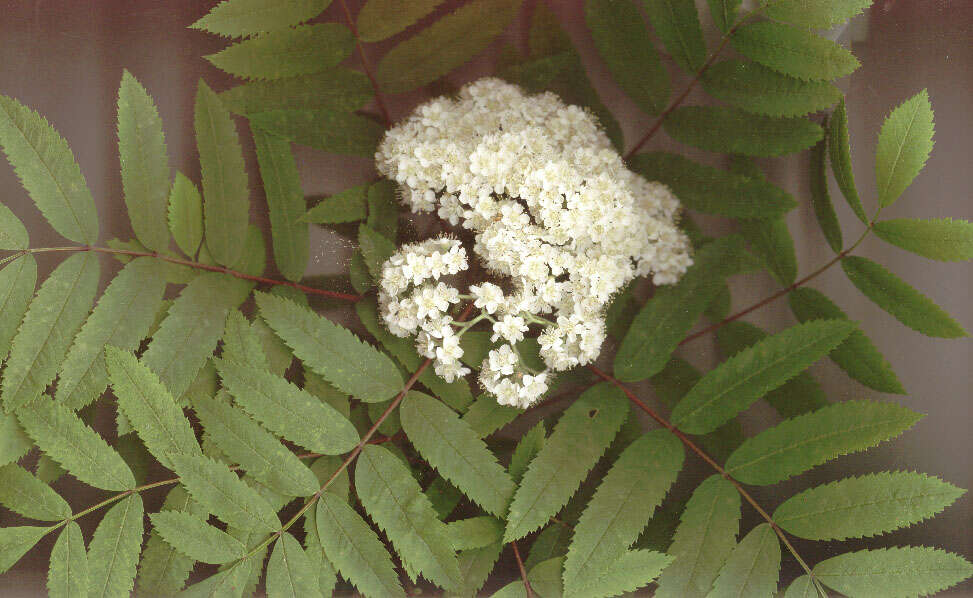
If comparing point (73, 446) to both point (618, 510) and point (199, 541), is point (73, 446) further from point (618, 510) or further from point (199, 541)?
point (618, 510)

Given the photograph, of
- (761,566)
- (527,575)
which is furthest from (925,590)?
(527,575)

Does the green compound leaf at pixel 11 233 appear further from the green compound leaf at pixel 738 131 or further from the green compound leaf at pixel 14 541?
the green compound leaf at pixel 738 131

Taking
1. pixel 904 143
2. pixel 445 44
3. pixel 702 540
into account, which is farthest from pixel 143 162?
pixel 904 143

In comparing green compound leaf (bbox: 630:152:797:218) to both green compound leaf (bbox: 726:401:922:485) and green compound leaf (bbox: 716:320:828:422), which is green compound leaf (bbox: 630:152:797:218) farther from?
green compound leaf (bbox: 726:401:922:485)

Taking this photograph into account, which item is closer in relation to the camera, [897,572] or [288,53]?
[897,572]

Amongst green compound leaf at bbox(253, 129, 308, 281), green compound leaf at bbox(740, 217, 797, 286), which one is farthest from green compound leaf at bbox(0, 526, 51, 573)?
green compound leaf at bbox(740, 217, 797, 286)

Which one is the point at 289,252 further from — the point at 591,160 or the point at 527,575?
the point at 527,575

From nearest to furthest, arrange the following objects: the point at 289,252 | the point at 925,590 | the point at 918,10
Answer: the point at 925,590, the point at 289,252, the point at 918,10
